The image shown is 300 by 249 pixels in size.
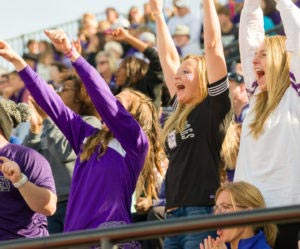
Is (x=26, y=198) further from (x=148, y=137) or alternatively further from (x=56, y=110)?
(x=148, y=137)

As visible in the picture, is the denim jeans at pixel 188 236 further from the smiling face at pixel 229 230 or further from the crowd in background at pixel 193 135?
the smiling face at pixel 229 230

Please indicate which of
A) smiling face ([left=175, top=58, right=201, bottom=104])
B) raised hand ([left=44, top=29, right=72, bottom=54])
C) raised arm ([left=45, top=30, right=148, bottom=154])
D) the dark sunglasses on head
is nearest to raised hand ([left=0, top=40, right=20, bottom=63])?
raised hand ([left=44, top=29, right=72, bottom=54])

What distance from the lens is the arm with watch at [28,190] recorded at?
584 centimetres

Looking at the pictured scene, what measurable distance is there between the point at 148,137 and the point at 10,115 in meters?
0.96

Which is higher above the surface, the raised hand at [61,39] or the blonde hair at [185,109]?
the raised hand at [61,39]

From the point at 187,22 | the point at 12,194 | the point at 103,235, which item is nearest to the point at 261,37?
the point at 12,194

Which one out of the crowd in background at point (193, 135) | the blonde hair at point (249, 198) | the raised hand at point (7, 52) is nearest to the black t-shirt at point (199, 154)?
the crowd in background at point (193, 135)

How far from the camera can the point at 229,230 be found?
5188 millimetres

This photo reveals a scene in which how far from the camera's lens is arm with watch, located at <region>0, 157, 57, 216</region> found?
5.84 metres

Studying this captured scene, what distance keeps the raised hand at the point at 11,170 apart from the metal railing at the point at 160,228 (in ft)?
5.00

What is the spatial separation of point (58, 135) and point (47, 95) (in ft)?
5.32

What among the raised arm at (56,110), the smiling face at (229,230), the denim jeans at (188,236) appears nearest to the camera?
the smiling face at (229,230)

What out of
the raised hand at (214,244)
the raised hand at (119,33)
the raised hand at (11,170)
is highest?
the raised hand at (119,33)

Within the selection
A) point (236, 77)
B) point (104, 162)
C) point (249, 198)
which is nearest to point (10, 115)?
point (104, 162)
